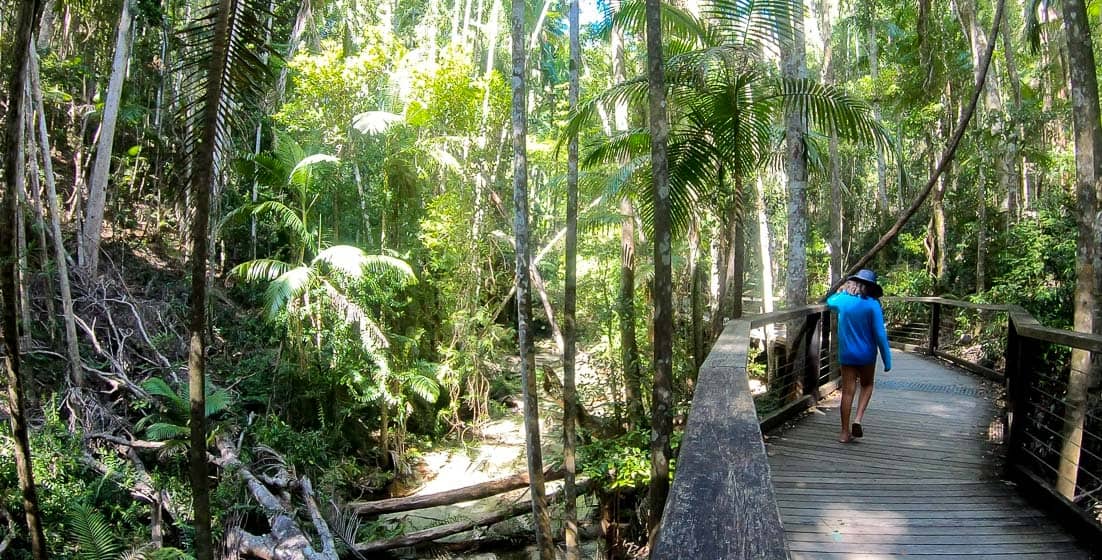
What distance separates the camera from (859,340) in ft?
17.8

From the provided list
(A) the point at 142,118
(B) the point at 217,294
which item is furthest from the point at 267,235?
(A) the point at 142,118

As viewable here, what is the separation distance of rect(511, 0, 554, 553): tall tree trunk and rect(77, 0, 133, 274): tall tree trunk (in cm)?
750

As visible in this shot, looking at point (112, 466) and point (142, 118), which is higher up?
point (142, 118)

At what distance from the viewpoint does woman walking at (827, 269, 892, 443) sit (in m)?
5.42

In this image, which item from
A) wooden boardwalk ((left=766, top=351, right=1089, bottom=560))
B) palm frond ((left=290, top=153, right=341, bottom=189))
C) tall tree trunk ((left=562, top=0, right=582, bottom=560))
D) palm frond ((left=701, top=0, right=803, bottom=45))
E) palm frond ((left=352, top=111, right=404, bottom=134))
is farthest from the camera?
palm frond ((left=352, top=111, right=404, bottom=134))

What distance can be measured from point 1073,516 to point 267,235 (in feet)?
52.8

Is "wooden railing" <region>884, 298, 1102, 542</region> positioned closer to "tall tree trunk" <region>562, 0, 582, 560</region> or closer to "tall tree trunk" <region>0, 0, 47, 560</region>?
"tall tree trunk" <region>562, 0, 582, 560</region>

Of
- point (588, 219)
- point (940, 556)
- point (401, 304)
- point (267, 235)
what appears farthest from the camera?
point (267, 235)

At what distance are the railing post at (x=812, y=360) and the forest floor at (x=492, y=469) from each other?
4.19 metres

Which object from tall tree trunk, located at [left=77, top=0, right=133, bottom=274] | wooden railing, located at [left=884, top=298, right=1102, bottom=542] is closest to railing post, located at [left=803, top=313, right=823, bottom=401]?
wooden railing, located at [left=884, top=298, right=1102, bottom=542]

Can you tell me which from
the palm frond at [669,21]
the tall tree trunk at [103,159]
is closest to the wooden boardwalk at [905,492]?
the palm frond at [669,21]

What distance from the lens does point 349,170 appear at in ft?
43.5

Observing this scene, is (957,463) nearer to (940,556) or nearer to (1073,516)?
(1073,516)

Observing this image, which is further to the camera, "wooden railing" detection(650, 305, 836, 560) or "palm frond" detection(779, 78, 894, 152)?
"palm frond" detection(779, 78, 894, 152)
